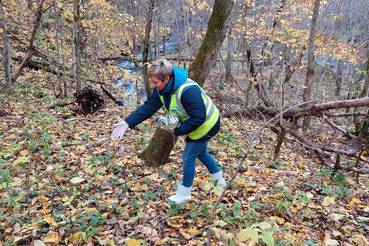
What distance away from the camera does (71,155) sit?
13.1 ft

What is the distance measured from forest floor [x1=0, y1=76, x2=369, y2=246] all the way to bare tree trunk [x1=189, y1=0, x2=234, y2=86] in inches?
39.3

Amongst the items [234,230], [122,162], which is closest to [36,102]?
[122,162]

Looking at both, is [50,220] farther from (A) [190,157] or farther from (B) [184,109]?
(B) [184,109]

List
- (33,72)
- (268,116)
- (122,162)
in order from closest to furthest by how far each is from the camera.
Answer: (122,162), (268,116), (33,72)

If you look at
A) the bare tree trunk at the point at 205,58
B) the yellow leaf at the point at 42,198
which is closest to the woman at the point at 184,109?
the bare tree trunk at the point at 205,58

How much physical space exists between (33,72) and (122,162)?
10046mm

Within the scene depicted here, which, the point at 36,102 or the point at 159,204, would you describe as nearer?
the point at 159,204

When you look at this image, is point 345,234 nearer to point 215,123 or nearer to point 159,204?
point 215,123

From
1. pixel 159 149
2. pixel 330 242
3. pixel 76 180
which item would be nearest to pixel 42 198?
pixel 76 180

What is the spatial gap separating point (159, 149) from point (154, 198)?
94cm

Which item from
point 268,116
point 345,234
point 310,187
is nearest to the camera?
point 345,234

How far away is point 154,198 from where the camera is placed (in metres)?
3.03

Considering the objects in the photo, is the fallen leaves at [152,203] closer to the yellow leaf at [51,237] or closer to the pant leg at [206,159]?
the yellow leaf at [51,237]

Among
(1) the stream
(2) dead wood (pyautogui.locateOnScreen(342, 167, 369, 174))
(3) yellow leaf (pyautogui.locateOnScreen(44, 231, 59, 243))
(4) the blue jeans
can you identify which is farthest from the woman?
(1) the stream
